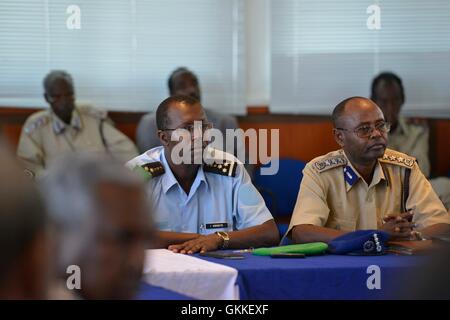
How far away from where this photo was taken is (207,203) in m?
3.93

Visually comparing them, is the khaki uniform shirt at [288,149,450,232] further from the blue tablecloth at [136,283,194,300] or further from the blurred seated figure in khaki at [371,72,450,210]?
the blurred seated figure in khaki at [371,72,450,210]

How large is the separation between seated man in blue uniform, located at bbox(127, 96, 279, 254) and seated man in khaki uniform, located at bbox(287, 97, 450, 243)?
9.1 inches

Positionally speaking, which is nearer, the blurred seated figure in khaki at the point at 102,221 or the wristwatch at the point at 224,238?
the blurred seated figure in khaki at the point at 102,221

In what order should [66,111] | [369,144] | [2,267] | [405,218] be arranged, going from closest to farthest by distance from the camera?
[2,267], [405,218], [369,144], [66,111]

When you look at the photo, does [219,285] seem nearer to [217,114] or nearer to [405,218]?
[405,218]

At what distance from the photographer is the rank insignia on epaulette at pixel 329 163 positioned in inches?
154

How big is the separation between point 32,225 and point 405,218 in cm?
264

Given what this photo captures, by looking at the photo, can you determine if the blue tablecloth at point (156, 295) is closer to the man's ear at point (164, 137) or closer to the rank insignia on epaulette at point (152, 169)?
the rank insignia on epaulette at point (152, 169)

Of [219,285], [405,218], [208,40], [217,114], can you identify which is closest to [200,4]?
[208,40]

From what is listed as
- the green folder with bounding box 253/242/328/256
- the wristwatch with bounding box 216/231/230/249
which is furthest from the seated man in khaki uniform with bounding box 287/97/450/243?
the green folder with bounding box 253/242/328/256

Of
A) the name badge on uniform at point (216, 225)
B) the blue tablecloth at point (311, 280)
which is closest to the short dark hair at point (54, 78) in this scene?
the name badge on uniform at point (216, 225)

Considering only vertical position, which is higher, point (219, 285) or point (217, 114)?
point (217, 114)

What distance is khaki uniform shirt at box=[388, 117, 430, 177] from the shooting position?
6.15 meters

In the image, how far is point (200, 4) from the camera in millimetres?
6254
